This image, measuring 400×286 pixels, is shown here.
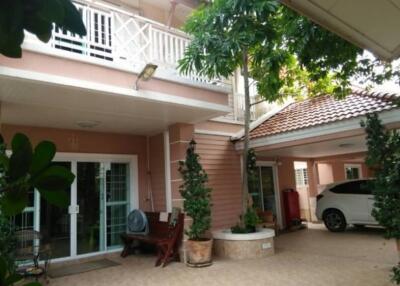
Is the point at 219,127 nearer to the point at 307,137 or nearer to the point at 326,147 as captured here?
the point at 307,137

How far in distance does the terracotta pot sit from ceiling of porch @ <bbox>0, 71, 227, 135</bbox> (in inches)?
95.9

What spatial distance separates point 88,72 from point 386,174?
443 cm

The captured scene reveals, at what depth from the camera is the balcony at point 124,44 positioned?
15.4 feet

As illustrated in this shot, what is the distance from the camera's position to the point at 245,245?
21.6 ft

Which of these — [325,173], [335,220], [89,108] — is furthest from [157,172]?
[325,173]

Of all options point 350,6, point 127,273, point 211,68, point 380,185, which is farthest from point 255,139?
point 350,6

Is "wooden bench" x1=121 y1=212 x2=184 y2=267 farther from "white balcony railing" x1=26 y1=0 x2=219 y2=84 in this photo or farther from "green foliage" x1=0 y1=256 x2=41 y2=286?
"green foliage" x1=0 y1=256 x2=41 y2=286

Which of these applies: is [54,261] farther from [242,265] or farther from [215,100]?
[215,100]

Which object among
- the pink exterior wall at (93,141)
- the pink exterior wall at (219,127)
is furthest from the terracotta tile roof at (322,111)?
the pink exterior wall at (93,141)

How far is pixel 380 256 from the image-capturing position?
6293 millimetres

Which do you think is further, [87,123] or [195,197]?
[87,123]

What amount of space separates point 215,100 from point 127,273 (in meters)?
3.51

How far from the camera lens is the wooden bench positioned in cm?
634

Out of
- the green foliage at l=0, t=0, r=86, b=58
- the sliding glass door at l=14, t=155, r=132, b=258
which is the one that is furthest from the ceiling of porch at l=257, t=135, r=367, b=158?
the green foliage at l=0, t=0, r=86, b=58
